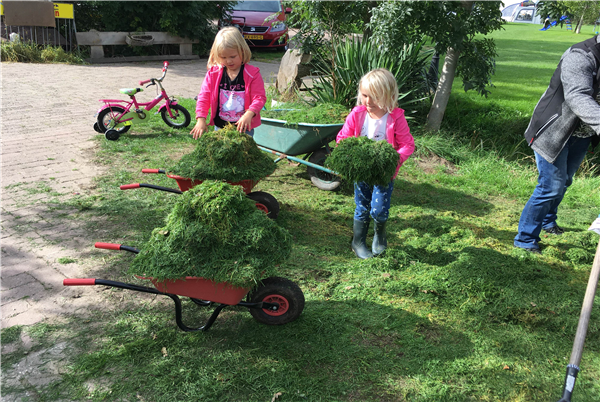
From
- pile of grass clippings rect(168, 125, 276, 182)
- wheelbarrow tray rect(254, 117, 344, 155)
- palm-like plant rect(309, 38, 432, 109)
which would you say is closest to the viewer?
pile of grass clippings rect(168, 125, 276, 182)

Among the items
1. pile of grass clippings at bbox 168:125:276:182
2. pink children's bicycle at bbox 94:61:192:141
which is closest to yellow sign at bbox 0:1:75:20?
pink children's bicycle at bbox 94:61:192:141

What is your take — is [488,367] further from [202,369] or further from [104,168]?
[104,168]

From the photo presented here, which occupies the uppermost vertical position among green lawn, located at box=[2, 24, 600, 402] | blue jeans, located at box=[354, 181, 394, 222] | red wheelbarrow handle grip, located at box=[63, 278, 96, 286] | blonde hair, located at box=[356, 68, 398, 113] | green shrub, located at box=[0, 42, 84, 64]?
blonde hair, located at box=[356, 68, 398, 113]

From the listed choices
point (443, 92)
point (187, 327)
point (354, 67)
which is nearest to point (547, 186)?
point (187, 327)

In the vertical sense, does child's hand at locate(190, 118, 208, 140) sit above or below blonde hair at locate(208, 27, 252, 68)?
below

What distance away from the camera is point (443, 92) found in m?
7.13

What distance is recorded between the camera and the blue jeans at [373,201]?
12.0ft

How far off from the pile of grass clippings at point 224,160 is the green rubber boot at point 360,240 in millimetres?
912

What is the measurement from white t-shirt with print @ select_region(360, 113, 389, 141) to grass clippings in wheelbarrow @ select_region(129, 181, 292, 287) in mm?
1378

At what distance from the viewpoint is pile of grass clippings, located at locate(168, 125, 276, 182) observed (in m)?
3.71

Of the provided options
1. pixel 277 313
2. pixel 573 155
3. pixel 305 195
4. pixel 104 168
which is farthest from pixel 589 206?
pixel 104 168

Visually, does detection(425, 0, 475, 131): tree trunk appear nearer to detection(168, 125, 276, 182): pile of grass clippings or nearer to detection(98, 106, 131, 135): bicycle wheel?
detection(168, 125, 276, 182): pile of grass clippings

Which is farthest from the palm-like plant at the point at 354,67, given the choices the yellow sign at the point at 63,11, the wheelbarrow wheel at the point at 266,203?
the yellow sign at the point at 63,11

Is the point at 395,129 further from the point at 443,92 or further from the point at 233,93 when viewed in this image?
the point at 443,92
